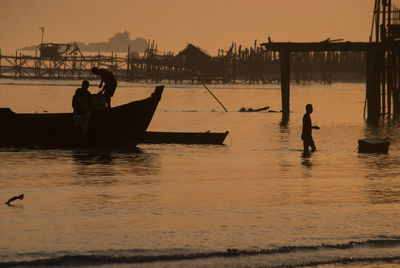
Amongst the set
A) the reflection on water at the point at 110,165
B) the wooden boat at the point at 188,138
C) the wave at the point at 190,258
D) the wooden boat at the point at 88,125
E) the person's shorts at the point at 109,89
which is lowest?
the wave at the point at 190,258

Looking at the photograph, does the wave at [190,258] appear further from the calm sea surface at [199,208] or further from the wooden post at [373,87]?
the wooden post at [373,87]

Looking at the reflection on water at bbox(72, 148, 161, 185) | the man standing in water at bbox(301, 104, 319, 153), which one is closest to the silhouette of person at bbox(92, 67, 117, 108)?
the reflection on water at bbox(72, 148, 161, 185)

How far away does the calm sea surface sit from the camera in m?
9.57

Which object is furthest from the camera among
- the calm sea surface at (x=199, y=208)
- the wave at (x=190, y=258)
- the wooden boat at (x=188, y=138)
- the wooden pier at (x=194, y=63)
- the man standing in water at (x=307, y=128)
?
the wooden pier at (x=194, y=63)

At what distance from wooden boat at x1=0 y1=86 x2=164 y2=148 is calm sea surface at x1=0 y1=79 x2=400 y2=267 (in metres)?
0.71

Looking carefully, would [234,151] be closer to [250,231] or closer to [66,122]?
[66,122]

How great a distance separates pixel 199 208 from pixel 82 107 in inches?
416

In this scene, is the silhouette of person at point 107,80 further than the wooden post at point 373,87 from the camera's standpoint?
No

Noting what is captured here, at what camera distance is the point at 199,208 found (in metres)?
13.0

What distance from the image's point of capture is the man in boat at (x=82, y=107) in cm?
2270

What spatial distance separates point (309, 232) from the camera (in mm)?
10891

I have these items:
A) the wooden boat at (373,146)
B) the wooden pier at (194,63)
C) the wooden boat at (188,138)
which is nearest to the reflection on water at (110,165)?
the wooden boat at (188,138)

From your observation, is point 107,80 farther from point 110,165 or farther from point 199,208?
point 199,208

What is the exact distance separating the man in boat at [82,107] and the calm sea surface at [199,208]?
852mm
